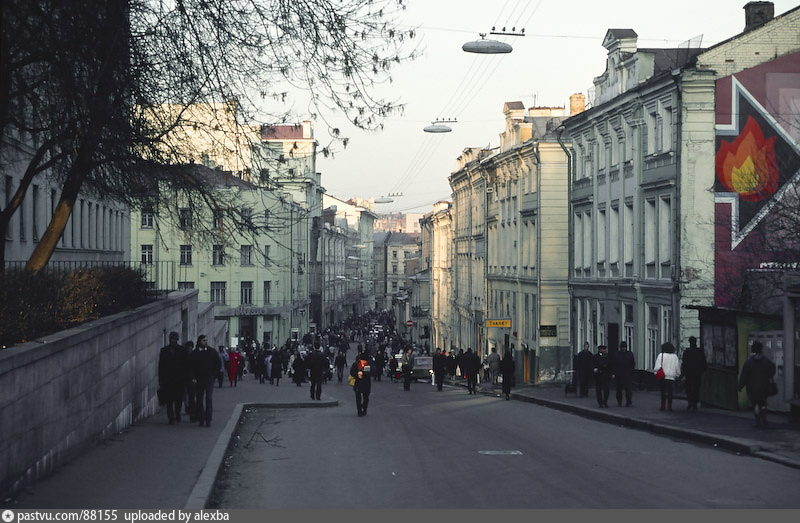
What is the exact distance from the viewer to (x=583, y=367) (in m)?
30.7

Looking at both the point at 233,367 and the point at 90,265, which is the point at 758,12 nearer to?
the point at 233,367

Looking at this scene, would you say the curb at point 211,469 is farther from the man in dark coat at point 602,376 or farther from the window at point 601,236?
the window at point 601,236

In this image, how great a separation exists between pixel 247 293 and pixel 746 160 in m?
53.6

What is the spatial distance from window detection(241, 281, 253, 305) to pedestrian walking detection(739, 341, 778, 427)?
6618cm

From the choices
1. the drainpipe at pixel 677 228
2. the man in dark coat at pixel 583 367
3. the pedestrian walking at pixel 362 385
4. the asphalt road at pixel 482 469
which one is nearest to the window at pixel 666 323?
the drainpipe at pixel 677 228

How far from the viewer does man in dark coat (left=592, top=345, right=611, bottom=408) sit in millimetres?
26922

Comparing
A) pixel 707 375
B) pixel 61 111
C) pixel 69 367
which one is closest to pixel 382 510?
pixel 69 367

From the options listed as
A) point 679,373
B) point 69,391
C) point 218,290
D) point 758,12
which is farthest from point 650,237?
point 218,290

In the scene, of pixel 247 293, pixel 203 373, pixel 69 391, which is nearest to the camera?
pixel 69 391

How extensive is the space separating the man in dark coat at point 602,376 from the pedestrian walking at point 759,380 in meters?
7.08

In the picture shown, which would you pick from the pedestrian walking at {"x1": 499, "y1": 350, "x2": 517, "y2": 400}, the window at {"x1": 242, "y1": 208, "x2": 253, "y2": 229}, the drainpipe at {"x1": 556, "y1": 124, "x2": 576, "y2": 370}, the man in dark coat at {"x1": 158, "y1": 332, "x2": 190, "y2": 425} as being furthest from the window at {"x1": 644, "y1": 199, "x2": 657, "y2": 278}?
the window at {"x1": 242, "y1": 208, "x2": 253, "y2": 229}

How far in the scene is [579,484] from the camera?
43.2 feet

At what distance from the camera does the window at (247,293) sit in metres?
84.1

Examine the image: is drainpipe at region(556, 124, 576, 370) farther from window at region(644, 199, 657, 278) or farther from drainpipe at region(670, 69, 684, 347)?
drainpipe at region(670, 69, 684, 347)
